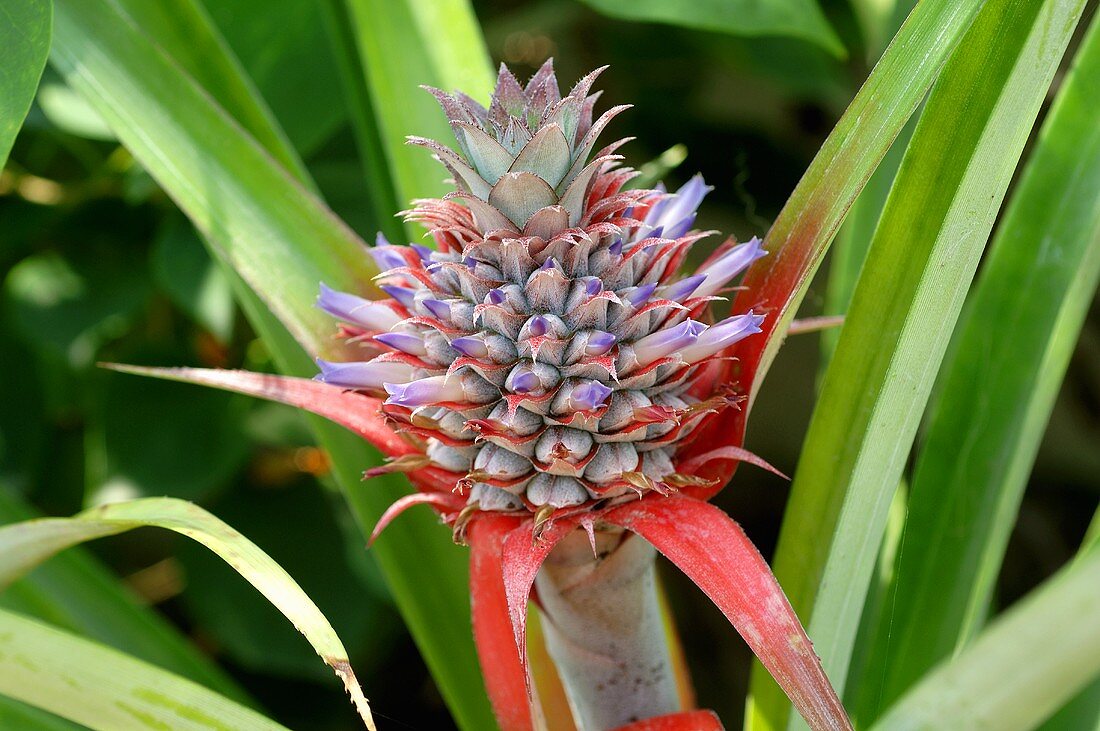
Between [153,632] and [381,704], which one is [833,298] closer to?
[153,632]

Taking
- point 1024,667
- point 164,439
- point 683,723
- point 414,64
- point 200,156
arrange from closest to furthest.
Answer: point 1024,667, point 683,723, point 200,156, point 414,64, point 164,439

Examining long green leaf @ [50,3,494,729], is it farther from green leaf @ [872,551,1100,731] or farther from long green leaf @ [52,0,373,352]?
green leaf @ [872,551,1100,731]

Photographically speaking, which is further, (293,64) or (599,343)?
(293,64)

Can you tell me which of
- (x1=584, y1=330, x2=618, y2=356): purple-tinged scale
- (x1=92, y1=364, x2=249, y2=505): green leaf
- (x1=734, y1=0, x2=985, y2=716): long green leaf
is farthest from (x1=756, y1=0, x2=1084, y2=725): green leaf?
(x1=92, y1=364, x2=249, y2=505): green leaf

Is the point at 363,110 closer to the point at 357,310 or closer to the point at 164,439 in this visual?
the point at 357,310

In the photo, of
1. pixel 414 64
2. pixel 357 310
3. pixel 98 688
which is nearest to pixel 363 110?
pixel 414 64

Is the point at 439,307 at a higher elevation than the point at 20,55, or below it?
below
